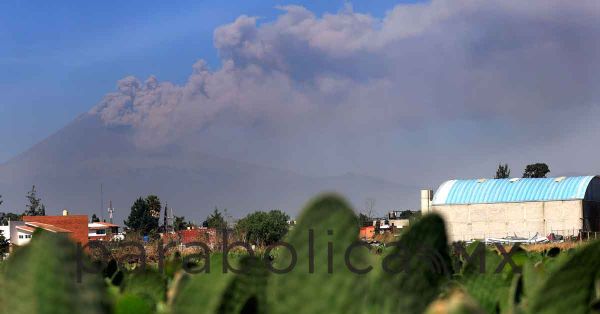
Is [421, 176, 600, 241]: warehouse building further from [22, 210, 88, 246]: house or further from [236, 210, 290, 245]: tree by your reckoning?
[22, 210, 88, 246]: house

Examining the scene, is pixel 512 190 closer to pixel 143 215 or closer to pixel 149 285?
pixel 149 285

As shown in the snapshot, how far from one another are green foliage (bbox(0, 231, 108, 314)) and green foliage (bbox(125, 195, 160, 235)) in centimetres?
10221

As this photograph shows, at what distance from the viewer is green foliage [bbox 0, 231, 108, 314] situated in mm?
634

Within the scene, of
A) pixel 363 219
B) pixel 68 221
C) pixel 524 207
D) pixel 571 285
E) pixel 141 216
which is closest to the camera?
pixel 571 285

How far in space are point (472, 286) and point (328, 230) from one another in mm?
774

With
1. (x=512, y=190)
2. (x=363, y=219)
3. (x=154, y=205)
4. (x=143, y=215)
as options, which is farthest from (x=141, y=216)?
(x=363, y=219)

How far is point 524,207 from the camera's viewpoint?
1945 inches

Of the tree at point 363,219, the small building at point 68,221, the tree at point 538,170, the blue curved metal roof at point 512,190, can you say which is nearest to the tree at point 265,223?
the tree at point 363,219

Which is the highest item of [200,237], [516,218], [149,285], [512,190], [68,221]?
[512,190]

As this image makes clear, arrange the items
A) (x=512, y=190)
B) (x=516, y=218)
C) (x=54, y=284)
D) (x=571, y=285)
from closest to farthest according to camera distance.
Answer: (x=54, y=284), (x=571, y=285), (x=516, y=218), (x=512, y=190)

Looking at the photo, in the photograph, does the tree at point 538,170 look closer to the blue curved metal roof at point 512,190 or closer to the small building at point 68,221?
the blue curved metal roof at point 512,190

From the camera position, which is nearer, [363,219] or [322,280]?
[322,280]

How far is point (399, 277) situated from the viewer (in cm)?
87

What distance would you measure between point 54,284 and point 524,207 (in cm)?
5100
